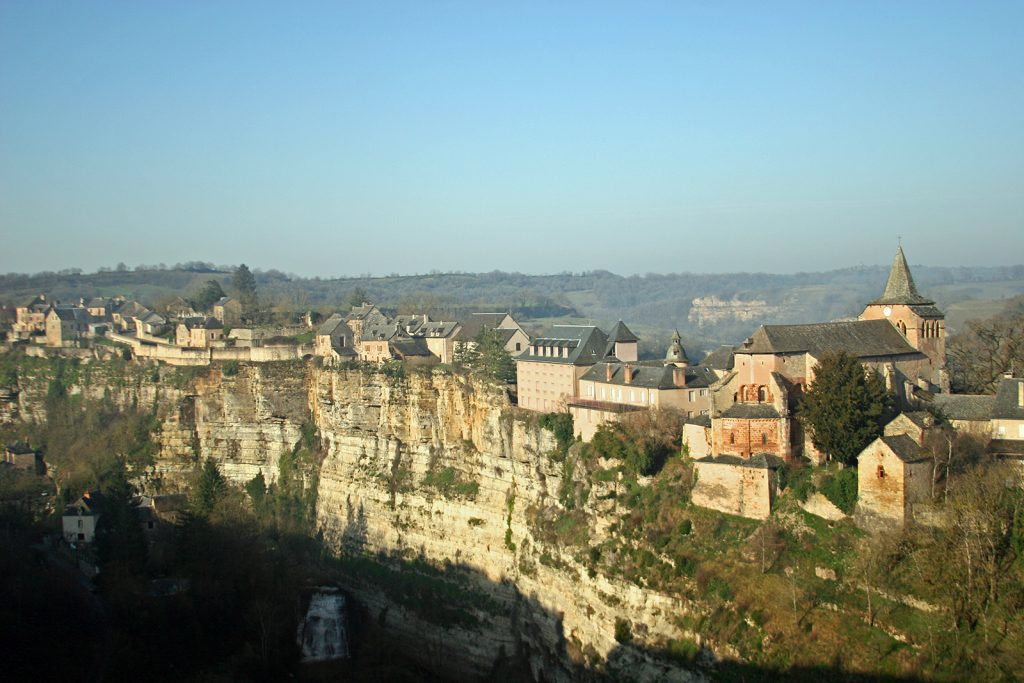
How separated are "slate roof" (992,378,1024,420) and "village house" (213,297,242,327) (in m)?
58.4

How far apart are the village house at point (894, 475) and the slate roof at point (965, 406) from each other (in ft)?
14.7

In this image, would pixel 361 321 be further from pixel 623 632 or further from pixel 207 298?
pixel 623 632

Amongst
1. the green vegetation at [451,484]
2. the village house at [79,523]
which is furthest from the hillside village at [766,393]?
the village house at [79,523]

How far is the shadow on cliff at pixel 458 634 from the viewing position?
129ft

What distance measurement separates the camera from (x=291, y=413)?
67.6m

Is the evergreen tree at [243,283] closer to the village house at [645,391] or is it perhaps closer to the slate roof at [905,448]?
the village house at [645,391]

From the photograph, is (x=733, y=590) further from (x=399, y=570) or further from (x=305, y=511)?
(x=305, y=511)

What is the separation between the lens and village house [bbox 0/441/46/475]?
215 ft

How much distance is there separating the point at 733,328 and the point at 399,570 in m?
123

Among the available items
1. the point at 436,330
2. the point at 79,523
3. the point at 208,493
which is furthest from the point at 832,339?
the point at 79,523

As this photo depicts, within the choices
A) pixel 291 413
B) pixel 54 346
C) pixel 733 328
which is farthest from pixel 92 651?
pixel 733 328

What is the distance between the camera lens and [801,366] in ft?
133

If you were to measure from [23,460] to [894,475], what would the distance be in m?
53.4

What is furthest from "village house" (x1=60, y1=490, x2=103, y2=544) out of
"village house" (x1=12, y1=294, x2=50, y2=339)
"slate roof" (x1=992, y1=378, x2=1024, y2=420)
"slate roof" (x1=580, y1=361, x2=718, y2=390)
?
"slate roof" (x1=992, y1=378, x2=1024, y2=420)
